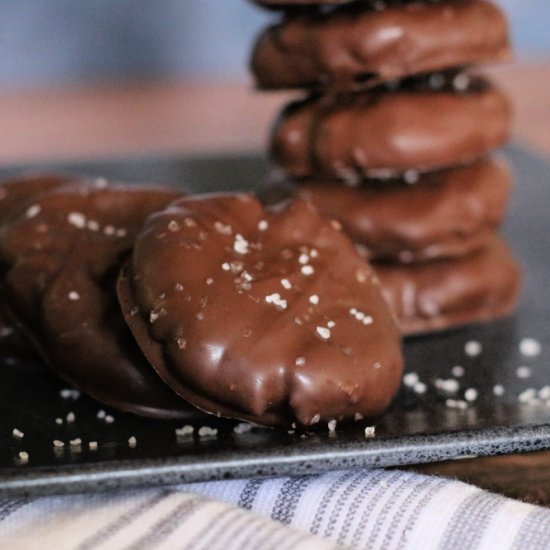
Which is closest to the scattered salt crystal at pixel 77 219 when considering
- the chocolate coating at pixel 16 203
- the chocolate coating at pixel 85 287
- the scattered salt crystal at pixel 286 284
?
the chocolate coating at pixel 85 287

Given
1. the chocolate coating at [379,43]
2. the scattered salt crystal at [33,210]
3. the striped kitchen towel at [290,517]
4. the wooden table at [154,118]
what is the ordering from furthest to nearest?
the wooden table at [154,118]
the chocolate coating at [379,43]
the scattered salt crystal at [33,210]
the striped kitchen towel at [290,517]

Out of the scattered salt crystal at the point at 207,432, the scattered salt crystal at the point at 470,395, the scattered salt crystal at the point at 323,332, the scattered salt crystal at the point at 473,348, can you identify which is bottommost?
the scattered salt crystal at the point at 473,348

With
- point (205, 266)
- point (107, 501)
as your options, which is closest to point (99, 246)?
point (205, 266)

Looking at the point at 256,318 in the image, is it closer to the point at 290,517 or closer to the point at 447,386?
the point at 290,517

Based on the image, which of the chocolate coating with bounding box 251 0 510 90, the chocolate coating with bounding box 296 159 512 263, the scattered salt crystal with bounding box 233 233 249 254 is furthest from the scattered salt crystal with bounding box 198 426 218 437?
the chocolate coating with bounding box 251 0 510 90

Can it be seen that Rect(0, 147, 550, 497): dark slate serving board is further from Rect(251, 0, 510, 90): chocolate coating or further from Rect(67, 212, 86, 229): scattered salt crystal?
Rect(251, 0, 510, 90): chocolate coating

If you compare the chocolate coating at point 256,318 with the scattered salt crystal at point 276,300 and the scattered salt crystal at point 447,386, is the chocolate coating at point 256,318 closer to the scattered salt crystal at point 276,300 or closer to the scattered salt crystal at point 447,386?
the scattered salt crystal at point 276,300
